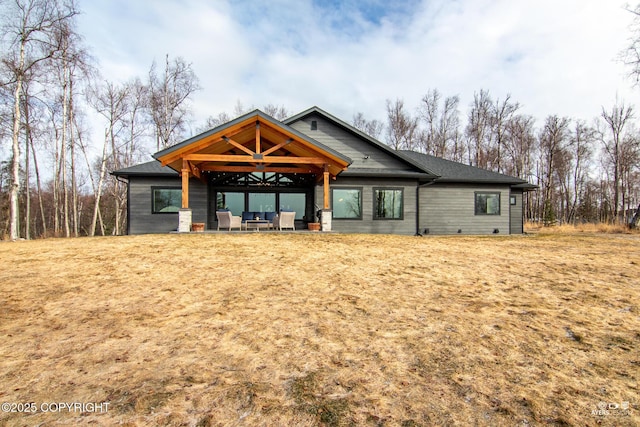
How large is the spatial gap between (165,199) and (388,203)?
9385 millimetres

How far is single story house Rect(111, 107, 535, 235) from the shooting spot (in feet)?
39.0

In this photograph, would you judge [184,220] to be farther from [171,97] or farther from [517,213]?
[517,213]

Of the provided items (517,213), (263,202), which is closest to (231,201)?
(263,202)

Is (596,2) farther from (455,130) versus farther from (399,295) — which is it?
(455,130)

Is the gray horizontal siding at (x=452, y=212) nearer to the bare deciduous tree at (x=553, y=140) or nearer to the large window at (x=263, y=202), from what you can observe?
the large window at (x=263, y=202)

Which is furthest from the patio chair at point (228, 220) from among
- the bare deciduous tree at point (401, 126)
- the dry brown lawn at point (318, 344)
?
the bare deciduous tree at point (401, 126)

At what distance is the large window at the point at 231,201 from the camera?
13.2 meters

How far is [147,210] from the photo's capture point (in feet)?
40.0

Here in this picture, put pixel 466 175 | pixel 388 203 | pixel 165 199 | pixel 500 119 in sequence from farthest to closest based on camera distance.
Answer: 1. pixel 500 119
2. pixel 466 175
3. pixel 388 203
4. pixel 165 199

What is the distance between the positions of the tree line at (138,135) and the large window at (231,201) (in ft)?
22.5

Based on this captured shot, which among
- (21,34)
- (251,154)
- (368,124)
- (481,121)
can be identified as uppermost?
(368,124)

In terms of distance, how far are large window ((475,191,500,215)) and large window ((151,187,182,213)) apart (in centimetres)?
1364

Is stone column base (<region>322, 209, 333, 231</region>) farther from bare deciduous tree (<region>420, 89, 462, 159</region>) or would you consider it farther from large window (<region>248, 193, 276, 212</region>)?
bare deciduous tree (<region>420, 89, 462, 159</region>)

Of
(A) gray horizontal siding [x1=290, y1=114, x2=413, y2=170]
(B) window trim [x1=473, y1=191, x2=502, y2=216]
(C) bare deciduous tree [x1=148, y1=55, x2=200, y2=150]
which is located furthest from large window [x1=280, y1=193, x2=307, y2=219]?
(C) bare deciduous tree [x1=148, y1=55, x2=200, y2=150]
